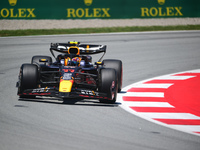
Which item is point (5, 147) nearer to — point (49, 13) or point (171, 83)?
point (171, 83)

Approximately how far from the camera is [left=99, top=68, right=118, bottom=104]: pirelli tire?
29.3 feet

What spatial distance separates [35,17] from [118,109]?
1656cm

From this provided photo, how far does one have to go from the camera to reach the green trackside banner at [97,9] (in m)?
23.8

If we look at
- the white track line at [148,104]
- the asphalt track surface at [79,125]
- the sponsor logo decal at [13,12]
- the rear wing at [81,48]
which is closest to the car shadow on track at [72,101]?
the asphalt track surface at [79,125]

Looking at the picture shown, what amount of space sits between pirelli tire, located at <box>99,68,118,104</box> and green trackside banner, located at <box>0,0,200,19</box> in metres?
15.5

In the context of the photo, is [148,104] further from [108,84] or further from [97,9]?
[97,9]

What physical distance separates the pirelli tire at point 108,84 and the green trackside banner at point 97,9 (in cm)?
1552

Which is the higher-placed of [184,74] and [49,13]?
[49,13]

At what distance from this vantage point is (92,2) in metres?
24.9

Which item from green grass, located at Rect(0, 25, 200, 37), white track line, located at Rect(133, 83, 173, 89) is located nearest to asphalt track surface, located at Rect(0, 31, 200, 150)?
white track line, located at Rect(133, 83, 173, 89)

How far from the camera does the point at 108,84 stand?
9.02 metres

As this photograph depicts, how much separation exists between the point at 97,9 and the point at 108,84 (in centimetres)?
1654

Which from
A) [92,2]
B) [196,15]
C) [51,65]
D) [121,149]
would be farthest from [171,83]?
[196,15]

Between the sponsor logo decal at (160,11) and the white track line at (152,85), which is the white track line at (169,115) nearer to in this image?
the white track line at (152,85)
